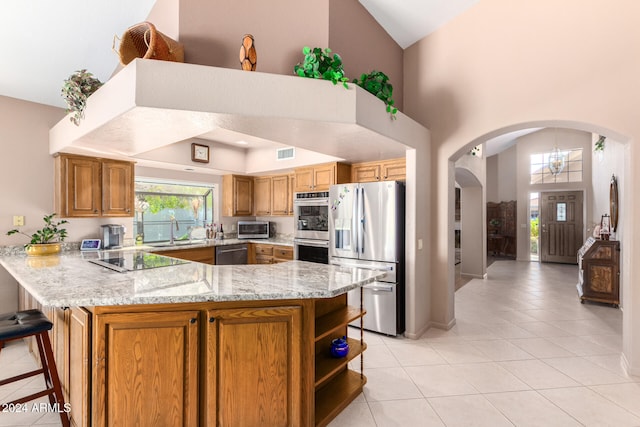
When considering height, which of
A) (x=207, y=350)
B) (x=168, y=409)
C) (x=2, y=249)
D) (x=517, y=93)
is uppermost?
(x=517, y=93)

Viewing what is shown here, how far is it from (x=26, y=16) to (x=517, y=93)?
4631mm

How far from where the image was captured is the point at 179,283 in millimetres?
1818

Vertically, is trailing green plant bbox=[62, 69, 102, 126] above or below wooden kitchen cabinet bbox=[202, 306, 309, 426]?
above

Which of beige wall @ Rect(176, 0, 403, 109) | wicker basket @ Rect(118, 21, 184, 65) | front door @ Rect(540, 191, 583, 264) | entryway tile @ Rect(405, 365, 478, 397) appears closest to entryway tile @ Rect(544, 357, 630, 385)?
entryway tile @ Rect(405, 365, 478, 397)

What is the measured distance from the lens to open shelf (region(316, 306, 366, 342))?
76.9 inches

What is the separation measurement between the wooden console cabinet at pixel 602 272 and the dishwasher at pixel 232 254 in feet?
18.3

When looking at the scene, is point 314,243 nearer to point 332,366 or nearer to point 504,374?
point 332,366

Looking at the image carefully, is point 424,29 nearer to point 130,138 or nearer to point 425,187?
point 425,187

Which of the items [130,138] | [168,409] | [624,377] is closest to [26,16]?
[130,138]

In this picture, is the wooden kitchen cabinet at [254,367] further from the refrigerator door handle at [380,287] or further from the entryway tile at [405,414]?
the refrigerator door handle at [380,287]

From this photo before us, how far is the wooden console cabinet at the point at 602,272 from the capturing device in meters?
4.42

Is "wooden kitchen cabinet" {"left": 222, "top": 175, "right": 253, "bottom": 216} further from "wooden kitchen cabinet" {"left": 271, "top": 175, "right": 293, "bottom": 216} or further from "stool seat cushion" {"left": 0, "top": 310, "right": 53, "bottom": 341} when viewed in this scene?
"stool seat cushion" {"left": 0, "top": 310, "right": 53, "bottom": 341}

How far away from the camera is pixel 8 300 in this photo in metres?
3.27

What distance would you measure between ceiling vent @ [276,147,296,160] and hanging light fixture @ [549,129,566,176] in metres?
8.20
